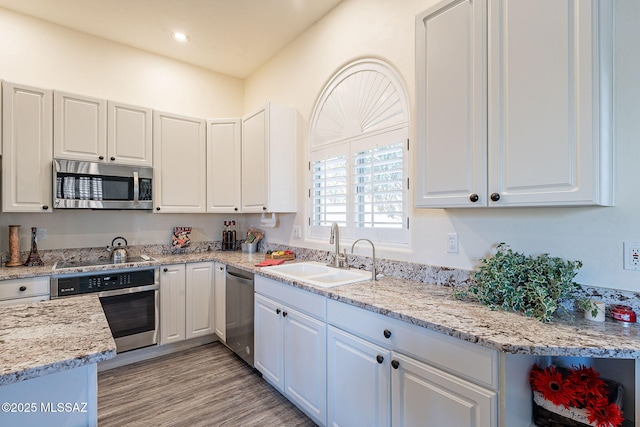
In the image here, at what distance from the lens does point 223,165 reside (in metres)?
3.48

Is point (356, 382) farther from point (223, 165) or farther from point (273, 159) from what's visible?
point (223, 165)

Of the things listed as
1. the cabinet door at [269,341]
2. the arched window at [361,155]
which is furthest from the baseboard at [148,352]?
the arched window at [361,155]

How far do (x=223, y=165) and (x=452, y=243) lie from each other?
2581 millimetres

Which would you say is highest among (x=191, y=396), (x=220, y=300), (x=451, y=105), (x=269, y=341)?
(x=451, y=105)

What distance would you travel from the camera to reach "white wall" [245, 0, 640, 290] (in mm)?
1298

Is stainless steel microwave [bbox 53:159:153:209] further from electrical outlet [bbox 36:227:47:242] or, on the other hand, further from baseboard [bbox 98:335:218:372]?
baseboard [bbox 98:335:218:372]

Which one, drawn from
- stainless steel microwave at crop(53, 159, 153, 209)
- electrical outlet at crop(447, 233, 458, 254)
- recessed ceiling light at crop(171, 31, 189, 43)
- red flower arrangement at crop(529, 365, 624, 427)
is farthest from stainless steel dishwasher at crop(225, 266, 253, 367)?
recessed ceiling light at crop(171, 31, 189, 43)

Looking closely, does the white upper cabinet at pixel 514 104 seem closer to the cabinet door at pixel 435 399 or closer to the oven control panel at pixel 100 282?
the cabinet door at pixel 435 399

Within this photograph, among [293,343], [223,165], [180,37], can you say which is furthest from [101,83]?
[293,343]

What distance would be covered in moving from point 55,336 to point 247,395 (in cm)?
164

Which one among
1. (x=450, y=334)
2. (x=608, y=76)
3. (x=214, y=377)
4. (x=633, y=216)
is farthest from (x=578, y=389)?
(x=214, y=377)

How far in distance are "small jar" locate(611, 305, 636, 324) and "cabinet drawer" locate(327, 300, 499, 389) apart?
1.98ft

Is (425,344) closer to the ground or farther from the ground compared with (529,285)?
closer to the ground

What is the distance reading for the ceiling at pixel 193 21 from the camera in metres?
2.65
